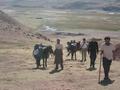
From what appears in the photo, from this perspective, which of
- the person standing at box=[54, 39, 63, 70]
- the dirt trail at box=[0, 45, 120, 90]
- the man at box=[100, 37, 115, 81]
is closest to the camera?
the dirt trail at box=[0, 45, 120, 90]

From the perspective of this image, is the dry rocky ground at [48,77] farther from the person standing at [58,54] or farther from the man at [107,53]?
the man at [107,53]

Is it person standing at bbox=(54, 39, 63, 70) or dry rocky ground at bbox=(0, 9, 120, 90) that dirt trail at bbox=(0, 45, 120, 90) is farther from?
person standing at bbox=(54, 39, 63, 70)

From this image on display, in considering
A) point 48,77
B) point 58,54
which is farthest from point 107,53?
point 58,54

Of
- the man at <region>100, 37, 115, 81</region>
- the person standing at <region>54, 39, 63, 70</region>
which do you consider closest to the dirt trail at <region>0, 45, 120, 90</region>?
the person standing at <region>54, 39, 63, 70</region>

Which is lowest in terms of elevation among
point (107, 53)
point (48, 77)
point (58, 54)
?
point (48, 77)

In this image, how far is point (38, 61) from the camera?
2553 cm

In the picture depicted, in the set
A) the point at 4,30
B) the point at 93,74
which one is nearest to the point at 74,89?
the point at 93,74

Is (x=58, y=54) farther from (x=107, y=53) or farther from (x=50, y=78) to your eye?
(x=107, y=53)

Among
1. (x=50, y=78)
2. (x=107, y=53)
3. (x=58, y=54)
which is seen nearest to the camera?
(x=107, y=53)

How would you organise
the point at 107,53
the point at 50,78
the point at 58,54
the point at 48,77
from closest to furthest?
the point at 107,53
the point at 50,78
the point at 48,77
the point at 58,54

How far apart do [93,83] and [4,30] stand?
117 ft

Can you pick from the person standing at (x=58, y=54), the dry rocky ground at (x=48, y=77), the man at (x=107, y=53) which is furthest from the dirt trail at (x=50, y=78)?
the man at (x=107, y=53)

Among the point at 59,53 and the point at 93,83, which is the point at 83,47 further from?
the point at 93,83

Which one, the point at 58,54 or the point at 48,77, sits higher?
the point at 58,54
